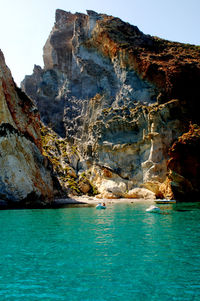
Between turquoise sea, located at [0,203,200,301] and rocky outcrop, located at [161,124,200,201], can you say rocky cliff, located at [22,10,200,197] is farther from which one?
turquoise sea, located at [0,203,200,301]

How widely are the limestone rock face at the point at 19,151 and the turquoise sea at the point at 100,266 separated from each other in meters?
26.1

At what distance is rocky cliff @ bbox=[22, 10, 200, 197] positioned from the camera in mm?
68750

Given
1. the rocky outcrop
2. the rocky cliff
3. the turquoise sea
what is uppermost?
the rocky cliff

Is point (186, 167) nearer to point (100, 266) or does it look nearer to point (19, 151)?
point (19, 151)

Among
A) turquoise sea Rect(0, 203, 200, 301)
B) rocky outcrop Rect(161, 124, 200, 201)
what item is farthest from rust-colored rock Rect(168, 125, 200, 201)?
turquoise sea Rect(0, 203, 200, 301)

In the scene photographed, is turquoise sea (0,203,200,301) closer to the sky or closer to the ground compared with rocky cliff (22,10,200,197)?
closer to the ground

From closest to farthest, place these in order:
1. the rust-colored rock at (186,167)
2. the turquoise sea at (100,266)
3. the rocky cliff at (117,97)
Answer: the turquoise sea at (100,266)
the rust-colored rock at (186,167)
the rocky cliff at (117,97)

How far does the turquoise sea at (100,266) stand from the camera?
10.3 meters

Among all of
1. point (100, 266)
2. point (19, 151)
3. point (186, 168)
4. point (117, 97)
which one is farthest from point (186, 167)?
point (100, 266)

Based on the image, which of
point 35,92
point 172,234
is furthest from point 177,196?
point 35,92

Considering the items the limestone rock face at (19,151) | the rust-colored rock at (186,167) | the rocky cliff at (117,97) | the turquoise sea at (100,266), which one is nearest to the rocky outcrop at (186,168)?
the rust-colored rock at (186,167)

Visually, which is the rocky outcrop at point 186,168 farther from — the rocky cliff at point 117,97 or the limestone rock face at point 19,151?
the limestone rock face at point 19,151

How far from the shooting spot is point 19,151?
4950cm

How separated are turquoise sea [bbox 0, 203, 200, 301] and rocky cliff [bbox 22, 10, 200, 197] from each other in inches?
1914
